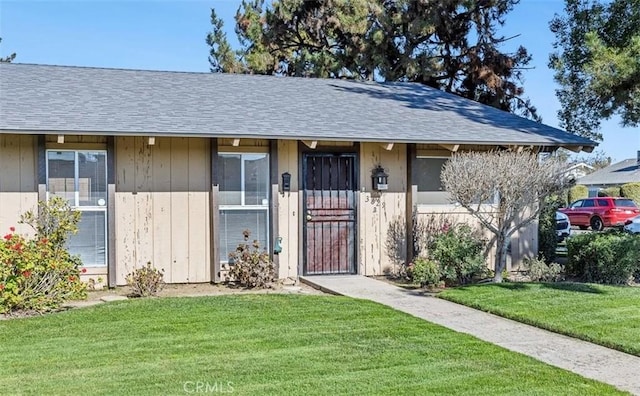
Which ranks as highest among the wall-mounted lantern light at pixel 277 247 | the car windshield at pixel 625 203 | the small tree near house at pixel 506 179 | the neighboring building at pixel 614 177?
the neighboring building at pixel 614 177

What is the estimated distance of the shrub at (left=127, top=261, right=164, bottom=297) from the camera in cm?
869

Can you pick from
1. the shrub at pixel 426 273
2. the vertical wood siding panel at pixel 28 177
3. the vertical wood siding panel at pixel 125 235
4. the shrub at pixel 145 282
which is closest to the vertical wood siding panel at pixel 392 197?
the shrub at pixel 426 273

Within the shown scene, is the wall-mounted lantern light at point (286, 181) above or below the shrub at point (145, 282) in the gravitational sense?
above

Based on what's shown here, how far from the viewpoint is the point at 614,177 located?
1492 inches

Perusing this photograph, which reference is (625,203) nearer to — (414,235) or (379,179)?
(414,235)

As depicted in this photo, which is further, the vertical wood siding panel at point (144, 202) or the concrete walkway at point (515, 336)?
the vertical wood siding panel at point (144, 202)

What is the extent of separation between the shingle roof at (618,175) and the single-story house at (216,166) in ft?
93.5

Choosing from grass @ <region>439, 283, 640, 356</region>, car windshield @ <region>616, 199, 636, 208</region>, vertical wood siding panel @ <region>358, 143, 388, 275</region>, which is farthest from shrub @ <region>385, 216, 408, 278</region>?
car windshield @ <region>616, 199, 636, 208</region>

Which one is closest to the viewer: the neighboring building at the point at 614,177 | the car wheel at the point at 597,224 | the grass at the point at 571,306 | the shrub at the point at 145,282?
the grass at the point at 571,306

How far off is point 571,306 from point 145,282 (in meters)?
5.77

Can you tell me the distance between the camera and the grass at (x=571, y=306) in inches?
248

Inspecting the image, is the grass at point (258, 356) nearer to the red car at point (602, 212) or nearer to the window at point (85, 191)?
the window at point (85, 191)

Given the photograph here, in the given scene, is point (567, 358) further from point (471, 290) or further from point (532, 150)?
point (532, 150)

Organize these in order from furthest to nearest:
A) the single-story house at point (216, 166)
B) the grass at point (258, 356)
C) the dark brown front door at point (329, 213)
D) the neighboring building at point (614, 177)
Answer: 1. the neighboring building at point (614, 177)
2. the dark brown front door at point (329, 213)
3. the single-story house at point (216, 166)
4. the grass at point (258, 356)
